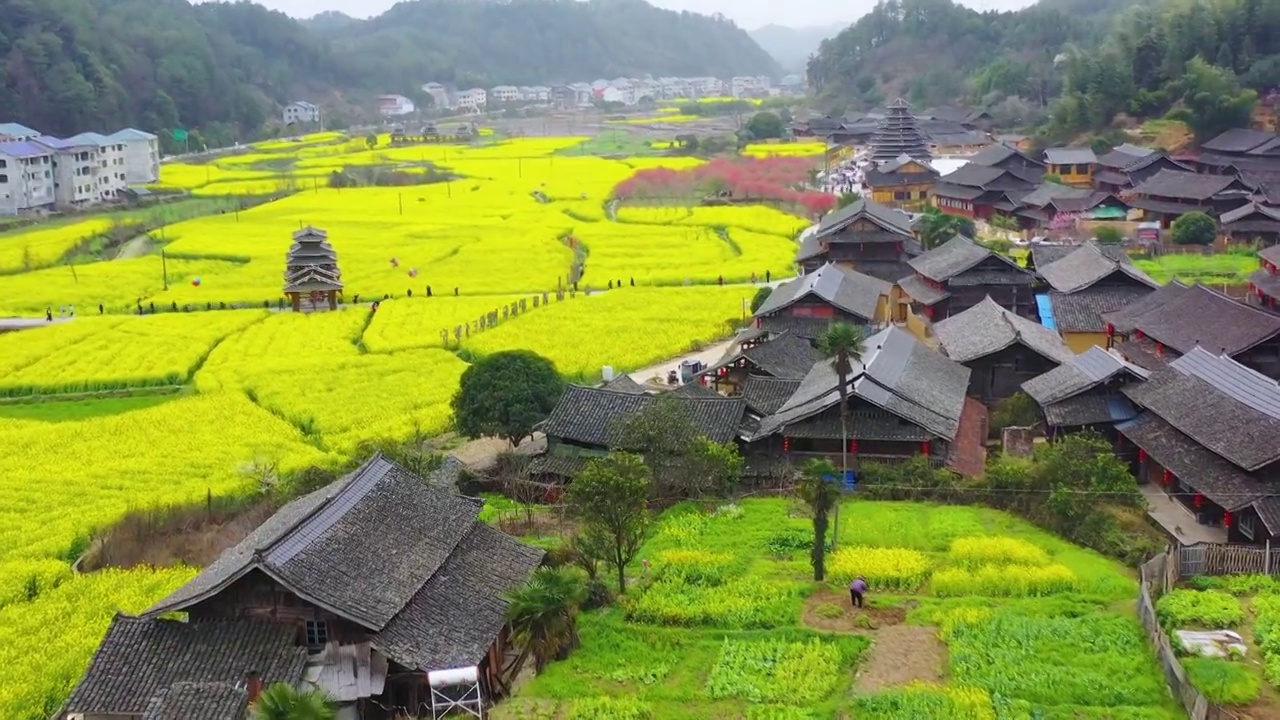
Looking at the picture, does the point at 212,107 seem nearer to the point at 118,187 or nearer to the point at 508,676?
the point at 118,187

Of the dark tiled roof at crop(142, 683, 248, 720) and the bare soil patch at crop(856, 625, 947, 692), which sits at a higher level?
the dark tiled roof at crop(142, 683, 248, 720)

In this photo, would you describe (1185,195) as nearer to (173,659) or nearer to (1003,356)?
(1003,356)

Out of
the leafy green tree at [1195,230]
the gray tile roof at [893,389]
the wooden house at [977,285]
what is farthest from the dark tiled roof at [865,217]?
the gray tile roof at [893,389]

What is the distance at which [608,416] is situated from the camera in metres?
25.7

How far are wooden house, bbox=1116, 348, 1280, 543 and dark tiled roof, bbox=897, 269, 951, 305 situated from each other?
40.0 ft

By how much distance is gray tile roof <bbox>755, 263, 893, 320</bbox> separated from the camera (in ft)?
115

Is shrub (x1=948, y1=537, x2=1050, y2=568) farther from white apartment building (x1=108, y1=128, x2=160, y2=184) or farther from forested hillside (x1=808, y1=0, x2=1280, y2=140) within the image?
white apartment building (x1=108, y1=128, x2=160, y2=184)

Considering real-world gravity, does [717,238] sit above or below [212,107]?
below

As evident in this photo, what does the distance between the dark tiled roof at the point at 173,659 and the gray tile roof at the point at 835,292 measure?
22.0 meters

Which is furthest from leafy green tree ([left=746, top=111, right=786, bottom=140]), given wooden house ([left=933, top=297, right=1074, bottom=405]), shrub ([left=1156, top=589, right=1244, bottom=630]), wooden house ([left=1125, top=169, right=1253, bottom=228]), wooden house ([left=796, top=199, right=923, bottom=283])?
shrub ([left=1156, top=589, right=1244, bottom=630])

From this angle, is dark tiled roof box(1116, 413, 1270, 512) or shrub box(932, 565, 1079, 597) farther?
dark tiled roof box(1116, 413, 1270, 512)

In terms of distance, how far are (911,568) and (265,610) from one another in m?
10.2

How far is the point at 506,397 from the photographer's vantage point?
26609mm

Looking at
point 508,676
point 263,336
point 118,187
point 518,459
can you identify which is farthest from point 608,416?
point 118,187
